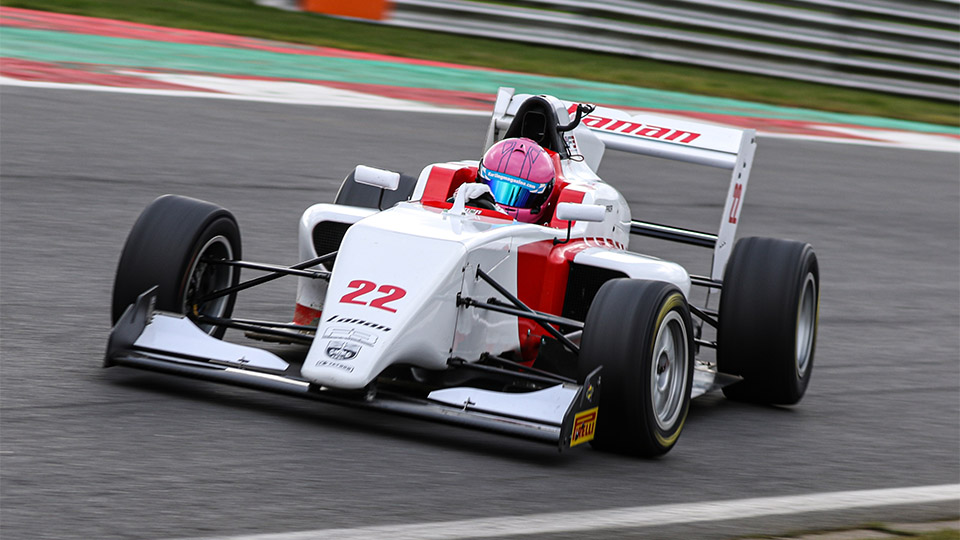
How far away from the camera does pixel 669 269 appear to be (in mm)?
6059

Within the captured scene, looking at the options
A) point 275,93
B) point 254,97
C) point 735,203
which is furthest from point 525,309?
point 275,93

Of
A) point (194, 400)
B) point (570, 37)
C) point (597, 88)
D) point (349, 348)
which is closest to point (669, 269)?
point (349, 348)

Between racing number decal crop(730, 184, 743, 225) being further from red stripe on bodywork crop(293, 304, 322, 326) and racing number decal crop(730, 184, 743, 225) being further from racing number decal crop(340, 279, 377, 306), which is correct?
racing number decal crop(340, 279, 377, 306)

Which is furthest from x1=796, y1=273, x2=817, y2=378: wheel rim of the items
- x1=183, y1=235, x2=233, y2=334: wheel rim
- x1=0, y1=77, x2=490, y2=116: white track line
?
x1=0, y1=77, x2=490, y2=116: white track line

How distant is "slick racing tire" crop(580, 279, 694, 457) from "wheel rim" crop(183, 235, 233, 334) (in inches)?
68.7

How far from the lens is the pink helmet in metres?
6.36

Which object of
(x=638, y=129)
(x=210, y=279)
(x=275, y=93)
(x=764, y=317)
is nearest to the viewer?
(x=210, y=279)

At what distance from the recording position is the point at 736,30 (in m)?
20.7

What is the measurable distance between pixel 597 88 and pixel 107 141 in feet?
27.4

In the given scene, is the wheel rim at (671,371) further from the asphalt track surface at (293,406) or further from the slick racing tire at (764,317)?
the slick racing tire at (764,317)

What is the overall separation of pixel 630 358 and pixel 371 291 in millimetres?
1028

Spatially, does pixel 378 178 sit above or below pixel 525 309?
above

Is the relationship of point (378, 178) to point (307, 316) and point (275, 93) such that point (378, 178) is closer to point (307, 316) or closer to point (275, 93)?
point (307, 316)

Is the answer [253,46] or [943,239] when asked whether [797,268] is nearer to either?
[943,239]
